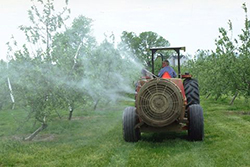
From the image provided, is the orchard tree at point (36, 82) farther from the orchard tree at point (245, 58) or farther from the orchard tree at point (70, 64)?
the orchard tree at point (245, 58)

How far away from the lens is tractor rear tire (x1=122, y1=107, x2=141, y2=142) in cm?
902

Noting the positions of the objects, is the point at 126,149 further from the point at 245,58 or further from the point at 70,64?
the point at 245,58

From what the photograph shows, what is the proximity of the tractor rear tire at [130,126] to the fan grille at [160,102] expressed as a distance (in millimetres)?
642

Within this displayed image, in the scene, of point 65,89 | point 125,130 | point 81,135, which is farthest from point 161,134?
point 65,89

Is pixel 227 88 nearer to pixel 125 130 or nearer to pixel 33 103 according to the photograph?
pixel 125 130

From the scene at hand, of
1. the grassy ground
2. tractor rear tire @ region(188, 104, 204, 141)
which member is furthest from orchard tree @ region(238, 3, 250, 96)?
tractor rear tire @ region(188, 104, 204, 141)

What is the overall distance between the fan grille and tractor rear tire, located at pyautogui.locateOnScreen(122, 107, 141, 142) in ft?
2.11

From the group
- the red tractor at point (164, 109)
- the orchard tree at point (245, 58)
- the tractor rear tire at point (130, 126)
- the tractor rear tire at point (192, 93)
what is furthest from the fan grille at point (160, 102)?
the orchard tree at point (245, 58)

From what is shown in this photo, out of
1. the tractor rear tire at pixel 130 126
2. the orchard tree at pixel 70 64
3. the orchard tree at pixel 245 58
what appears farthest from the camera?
the orchard tree at pixel 245 58

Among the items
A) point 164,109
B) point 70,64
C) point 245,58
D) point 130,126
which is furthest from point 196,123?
point 245,58

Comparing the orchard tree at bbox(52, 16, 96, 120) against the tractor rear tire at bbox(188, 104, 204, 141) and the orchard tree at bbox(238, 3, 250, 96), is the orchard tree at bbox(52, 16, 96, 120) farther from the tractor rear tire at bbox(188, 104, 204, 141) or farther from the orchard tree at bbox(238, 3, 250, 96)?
the orchard tree at bbox(238, 3, 250, 96)

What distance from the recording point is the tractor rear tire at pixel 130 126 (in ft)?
29.6

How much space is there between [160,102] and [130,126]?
3.92ft

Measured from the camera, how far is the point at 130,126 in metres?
9.02
